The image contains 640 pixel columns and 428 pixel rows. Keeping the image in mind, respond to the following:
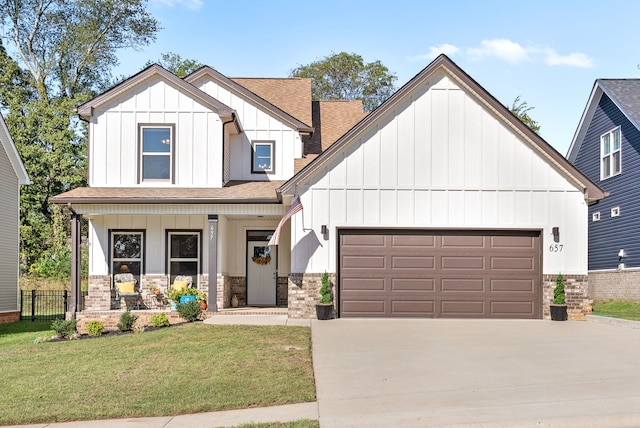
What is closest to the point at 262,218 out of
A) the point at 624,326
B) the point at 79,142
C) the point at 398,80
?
the point at 624,326

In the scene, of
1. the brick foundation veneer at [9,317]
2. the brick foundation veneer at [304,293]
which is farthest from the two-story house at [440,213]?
the brick foundation veneer at [9,317]

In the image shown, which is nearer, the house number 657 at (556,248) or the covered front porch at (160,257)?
the house number 657 at (556,248)

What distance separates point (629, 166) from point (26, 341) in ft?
65.3

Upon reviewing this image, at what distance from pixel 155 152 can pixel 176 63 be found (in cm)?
2449

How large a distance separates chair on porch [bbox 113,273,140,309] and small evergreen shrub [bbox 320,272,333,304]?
18.8 feet

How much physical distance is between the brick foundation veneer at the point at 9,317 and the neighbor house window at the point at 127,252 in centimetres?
455

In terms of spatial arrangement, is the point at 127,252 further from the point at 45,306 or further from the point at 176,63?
the point at 176,63

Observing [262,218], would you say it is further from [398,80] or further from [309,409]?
[398,80]

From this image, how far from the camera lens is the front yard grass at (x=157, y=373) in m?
8.94

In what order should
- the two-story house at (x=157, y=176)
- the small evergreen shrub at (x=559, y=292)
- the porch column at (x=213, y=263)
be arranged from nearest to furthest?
1. the small evergreen shrub at (x=559, y=292)
2. the porch column at (x=213, y=263)
3. the two-story house at (x=157, y=176)

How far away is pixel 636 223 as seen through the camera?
2366 cm

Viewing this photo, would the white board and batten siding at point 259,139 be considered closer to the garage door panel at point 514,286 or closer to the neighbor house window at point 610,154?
the garage door panel at point 514,286

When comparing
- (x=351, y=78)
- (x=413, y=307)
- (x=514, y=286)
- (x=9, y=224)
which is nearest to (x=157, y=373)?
(x=413, y=307)

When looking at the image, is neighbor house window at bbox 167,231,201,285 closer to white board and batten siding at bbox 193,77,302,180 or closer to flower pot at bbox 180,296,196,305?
flower pot at bbox 180,296,196,305
